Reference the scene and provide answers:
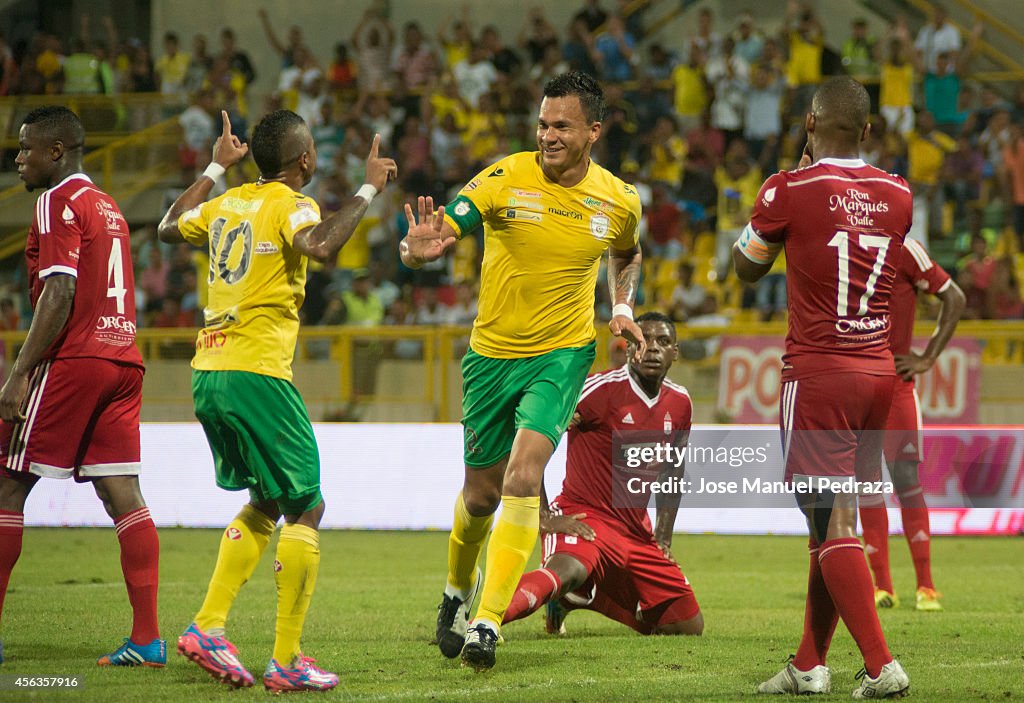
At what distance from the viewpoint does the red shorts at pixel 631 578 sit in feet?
23.6

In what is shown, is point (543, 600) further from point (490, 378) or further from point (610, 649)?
point (490, 378)

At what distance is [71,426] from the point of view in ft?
19.6

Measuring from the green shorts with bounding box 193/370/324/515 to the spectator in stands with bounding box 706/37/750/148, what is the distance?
15.1 metres

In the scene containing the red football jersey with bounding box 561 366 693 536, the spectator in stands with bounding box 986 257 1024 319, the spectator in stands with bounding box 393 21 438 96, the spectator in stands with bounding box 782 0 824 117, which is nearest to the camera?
the red football jersey with bounding box 561 366 693 536

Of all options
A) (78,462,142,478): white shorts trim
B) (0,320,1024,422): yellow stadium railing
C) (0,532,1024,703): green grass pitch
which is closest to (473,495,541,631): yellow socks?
(0,532,1024,703): green grass pitch

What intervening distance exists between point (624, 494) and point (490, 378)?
1514 millimetres

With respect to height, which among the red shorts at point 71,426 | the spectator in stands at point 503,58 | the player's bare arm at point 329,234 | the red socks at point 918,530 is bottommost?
the red socks at point 918,530

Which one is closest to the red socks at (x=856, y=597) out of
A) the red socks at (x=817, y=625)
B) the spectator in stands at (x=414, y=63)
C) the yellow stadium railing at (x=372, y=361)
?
the red socks at (x=817, y=625)

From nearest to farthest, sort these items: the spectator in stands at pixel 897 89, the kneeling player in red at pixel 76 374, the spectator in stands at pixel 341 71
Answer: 1. the kneeling player in red at pixel 76 374
2. the spectator in stands at pixel 897 89
3. the spectator in stands at pixel 341 71

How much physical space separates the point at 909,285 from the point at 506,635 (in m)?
3.51

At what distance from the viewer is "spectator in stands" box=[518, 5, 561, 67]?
2145 centimetres

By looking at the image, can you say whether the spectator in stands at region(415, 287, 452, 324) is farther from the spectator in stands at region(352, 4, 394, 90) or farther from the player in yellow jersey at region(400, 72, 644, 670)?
the player in yellow jersey at region(400, 72, 644, 670)

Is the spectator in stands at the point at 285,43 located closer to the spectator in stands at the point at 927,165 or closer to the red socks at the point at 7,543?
the spectator in stands at the point at 927,165

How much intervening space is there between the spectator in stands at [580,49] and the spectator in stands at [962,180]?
5.72m
